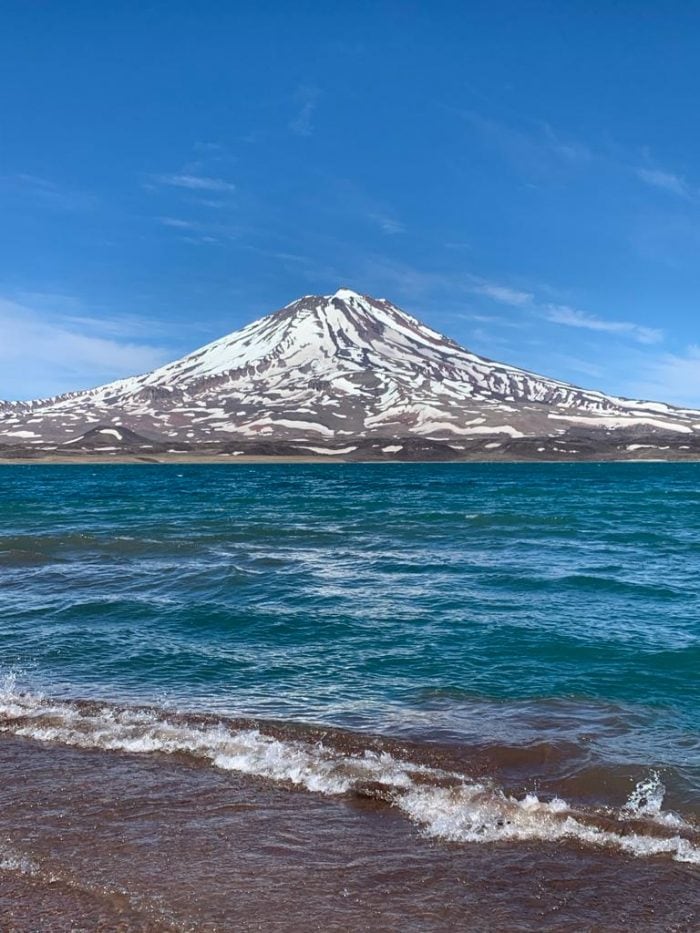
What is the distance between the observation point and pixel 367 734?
757 cm

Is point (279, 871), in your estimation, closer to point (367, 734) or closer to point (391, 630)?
point (367, 734)

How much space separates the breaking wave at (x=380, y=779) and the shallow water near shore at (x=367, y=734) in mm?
27

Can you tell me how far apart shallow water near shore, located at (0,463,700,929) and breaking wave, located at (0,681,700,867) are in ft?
0.09

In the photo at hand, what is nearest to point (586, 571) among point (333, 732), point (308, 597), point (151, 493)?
point (308, 597)

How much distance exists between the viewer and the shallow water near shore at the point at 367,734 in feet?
15.2

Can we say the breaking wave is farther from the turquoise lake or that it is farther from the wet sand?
the turquoise lake

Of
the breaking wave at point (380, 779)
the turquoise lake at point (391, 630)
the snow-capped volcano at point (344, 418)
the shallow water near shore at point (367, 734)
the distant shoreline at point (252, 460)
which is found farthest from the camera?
the snow-capped volcano at point (344, 418)

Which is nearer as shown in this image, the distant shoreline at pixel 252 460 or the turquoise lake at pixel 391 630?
the turquoise lake at pixel 391 630

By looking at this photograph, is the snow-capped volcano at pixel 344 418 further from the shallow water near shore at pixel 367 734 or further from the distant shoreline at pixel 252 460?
the shallow water near shore at pixel 367 734

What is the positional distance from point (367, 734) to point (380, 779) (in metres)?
1.23

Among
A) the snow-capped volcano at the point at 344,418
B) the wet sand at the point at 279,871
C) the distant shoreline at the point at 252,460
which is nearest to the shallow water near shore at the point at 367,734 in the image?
the wet sand at the point at 279,871

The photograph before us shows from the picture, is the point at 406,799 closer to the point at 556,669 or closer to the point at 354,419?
the point at 556,669

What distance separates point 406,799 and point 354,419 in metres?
163

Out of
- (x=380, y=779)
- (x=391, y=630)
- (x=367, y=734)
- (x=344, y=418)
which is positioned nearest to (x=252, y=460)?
(x=344, y=418)
